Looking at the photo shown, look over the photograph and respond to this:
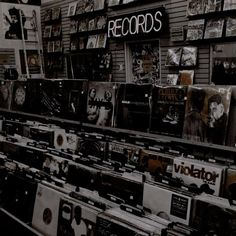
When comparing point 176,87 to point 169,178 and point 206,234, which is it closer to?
point 169,178

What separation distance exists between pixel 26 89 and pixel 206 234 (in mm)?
2730

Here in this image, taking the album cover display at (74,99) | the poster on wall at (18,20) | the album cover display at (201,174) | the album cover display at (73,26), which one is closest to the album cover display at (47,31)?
the album cover display at (73,26)

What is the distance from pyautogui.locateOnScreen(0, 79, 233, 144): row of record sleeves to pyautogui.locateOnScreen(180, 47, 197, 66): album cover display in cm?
169

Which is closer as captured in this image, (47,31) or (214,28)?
(214,28)

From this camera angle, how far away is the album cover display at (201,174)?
1934 millimetres

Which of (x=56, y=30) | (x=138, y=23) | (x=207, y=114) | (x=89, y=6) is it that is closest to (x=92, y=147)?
(x=207, y=114)

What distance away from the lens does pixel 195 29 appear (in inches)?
165

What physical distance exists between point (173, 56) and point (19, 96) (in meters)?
1.93

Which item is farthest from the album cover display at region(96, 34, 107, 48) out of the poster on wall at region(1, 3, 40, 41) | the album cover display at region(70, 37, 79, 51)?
the poster on wall at region(1, 3, 40, 41)

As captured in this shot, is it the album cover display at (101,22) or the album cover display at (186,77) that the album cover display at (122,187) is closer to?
the album cover display at (186,77)

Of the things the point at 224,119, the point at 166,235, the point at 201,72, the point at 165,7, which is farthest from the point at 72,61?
the point at 166,235

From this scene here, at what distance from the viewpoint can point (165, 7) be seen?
4605 mm

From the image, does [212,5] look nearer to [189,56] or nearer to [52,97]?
[189,56]

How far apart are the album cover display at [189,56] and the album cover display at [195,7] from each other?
1.34 feet
